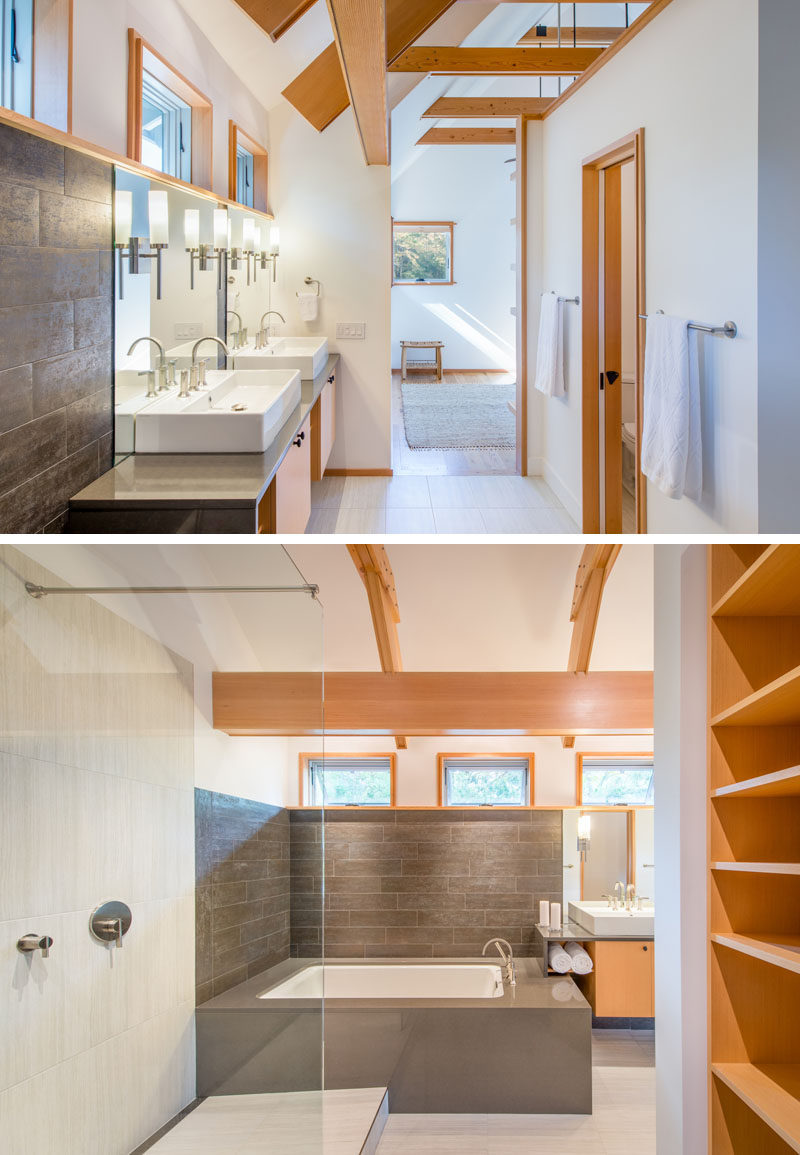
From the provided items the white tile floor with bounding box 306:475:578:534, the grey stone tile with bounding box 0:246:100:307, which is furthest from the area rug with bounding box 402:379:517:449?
the grey stone tile with bounding box 0:246:100:307

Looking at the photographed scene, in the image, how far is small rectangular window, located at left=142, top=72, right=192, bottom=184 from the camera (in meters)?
3.38

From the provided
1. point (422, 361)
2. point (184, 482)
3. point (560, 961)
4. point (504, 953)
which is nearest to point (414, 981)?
point (504, 953)

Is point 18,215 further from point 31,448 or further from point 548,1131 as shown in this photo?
point 548,1131

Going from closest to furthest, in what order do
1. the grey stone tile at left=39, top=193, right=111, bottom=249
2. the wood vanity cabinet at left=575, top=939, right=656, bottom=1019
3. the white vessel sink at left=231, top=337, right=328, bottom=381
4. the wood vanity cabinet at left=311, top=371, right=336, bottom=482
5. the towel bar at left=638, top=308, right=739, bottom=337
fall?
the grey stone tile at left=39, top=193, right=111, bottom=249 → the towel bar at left=638, top=308, right=739, bottom=337 → the white vessel sink at left=231, top=337, right=328, bottom=381 → the wood vanity cabinet at left=311, top=371, right=336, bottom=482 → the wood vanity cabinet at left=575, top=939, right=656, bottom=1019

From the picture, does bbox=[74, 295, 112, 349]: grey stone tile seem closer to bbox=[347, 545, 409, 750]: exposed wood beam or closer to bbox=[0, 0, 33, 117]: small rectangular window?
bbox=[0, 0, 33, 117]: small rectangular window

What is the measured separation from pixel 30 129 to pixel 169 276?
1.35 metres

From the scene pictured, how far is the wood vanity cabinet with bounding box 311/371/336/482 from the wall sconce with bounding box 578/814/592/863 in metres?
2.91

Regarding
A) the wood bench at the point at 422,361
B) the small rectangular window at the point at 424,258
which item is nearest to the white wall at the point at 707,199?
→ the wood bench at the point at 422,361

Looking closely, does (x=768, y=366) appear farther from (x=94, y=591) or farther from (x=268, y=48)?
(x=268, y=48)

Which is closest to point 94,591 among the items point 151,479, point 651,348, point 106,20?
point 151,479

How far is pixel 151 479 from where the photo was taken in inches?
101

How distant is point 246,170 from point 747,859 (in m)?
4.46

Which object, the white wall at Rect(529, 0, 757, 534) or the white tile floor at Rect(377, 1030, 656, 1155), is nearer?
the white wall at Rect(529, 0, 757, 534)

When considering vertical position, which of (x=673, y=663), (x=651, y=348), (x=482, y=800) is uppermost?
(x=651, y=348)
